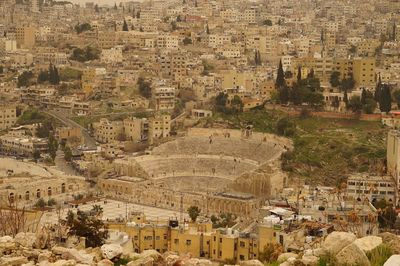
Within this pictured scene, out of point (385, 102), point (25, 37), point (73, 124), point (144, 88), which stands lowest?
point (73, 124)

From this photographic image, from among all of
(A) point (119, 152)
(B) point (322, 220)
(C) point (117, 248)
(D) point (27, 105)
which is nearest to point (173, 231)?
(B) point (322, 220)

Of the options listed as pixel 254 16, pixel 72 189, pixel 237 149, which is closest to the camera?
pixel 72 189

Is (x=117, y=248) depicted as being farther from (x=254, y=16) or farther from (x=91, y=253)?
(x=254, y=16)

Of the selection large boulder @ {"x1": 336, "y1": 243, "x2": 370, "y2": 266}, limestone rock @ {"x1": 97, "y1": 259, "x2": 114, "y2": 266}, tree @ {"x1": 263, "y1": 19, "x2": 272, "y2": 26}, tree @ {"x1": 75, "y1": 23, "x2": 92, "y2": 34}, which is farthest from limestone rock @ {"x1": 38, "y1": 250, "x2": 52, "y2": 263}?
tree @ {"x1": 263, "y1": 19, "x2": 272, "y2": 26}

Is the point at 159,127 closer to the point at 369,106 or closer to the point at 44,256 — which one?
the point at 369,106

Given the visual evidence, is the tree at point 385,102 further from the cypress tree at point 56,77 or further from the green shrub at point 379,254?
the green shrub at point 379,254

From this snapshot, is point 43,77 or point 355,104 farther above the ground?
point 355,104

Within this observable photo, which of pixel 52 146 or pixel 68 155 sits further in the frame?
pixel 52 146

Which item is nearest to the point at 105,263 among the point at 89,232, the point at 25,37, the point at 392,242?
the point at 392,242
